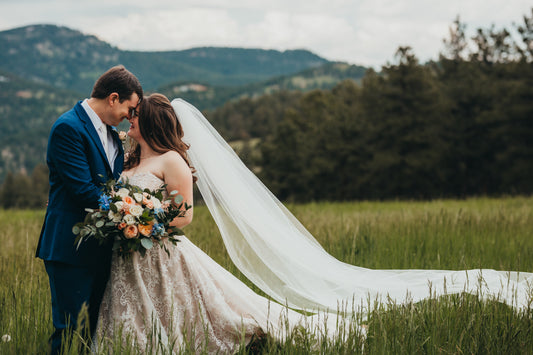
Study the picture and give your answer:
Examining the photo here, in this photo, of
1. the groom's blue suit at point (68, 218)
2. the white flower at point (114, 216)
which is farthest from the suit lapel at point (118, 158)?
the white flower at point (114, 216)

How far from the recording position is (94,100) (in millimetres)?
3820

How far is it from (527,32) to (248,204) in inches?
1470

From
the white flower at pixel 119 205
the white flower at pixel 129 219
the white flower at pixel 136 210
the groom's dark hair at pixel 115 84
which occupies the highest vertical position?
the groom's dark hair at pixel 115 84

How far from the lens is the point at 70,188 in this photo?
11.3 feet

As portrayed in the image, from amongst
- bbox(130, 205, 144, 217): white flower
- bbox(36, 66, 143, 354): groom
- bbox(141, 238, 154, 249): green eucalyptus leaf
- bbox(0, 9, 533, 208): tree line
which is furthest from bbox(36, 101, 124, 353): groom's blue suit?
bbox(0, 9, 533, 208): tree line

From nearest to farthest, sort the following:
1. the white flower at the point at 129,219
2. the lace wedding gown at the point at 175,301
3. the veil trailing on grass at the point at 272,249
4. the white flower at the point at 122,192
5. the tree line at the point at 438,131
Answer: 1. the white flower at the point at 129,219
2. the white flower at the point at 122,192
3. the lace wedding gown at the point at 175,301
4. the veil trailing on grass at the point at 272,249
5. the tree line at the point at 438,131

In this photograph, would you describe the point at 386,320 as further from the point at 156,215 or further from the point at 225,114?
the point at 225,114

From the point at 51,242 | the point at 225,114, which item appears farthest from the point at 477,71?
the point at 225,114

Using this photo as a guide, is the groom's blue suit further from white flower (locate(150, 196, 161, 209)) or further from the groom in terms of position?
white flower (locate(150, 196, 161, 209))

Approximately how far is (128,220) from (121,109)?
1056 mm

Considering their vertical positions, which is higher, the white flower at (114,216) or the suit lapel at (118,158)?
the suit lapel at (118,158)

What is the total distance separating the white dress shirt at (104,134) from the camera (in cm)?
376

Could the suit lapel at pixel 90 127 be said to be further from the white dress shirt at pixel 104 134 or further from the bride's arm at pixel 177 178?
the bride's arm at pixel 177 178

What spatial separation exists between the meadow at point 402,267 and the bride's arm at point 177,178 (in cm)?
112
